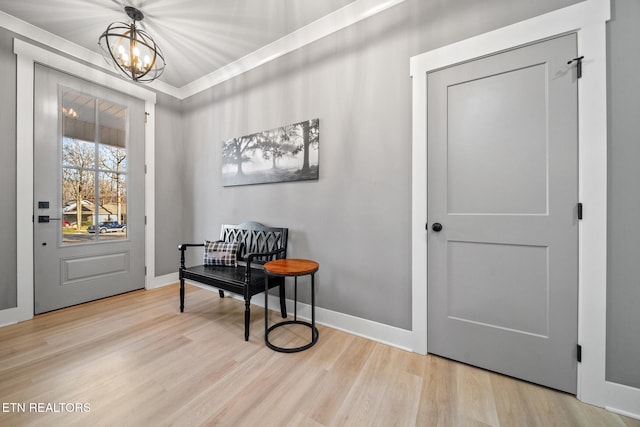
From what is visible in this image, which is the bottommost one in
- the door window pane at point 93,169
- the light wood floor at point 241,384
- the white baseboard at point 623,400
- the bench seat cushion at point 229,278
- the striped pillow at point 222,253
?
the light wood floor at point 241,384

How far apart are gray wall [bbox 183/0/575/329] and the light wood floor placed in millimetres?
Result: 452

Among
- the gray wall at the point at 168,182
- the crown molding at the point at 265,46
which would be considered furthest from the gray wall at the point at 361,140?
the gray wall at the point at 168,182

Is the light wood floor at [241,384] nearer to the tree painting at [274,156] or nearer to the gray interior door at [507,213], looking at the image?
the gray interior door at [507,213]

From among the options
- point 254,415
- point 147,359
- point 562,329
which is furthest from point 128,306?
point 562,329

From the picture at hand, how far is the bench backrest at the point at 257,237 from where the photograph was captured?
2.44 metres

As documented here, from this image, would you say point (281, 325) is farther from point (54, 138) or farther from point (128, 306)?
point (54, 138)

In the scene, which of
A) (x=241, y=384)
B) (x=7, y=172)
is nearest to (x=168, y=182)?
(x=7, y=172)

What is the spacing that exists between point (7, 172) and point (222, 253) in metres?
2.03

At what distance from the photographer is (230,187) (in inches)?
119

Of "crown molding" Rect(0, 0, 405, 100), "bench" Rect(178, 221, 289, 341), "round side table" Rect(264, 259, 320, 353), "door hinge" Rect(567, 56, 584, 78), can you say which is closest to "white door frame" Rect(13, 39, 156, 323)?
"crown molding" Rect(0, 0, 405, 100)

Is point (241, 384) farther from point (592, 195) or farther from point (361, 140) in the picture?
point (592, 195)

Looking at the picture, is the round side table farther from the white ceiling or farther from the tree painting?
the white ceiling

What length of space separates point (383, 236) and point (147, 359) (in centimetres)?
197

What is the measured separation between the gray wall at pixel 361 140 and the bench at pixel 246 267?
165 mm
